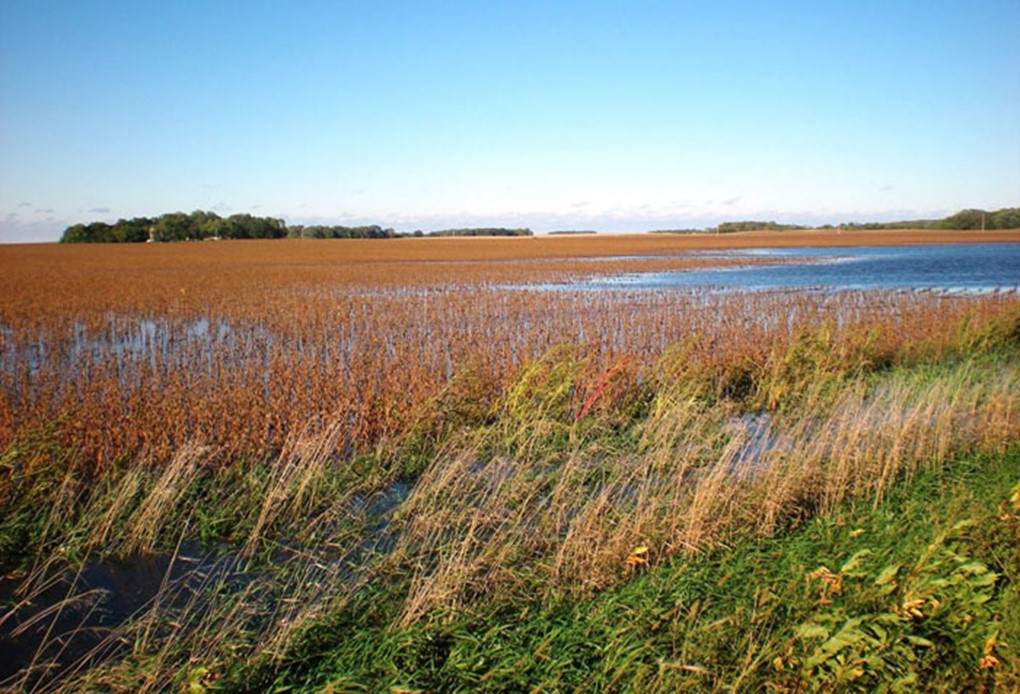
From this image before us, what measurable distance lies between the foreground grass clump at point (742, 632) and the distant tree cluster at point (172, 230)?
113 m

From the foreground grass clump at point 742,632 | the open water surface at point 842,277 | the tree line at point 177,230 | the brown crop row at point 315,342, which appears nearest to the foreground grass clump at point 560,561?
the foreground grass clump at point 742,632

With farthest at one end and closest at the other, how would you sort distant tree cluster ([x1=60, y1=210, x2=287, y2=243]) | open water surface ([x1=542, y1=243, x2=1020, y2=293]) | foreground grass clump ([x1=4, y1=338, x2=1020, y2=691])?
1. distant tree cluster ([x1=60, y1=210, x2=287, y2=243])
2. open water surface ([x1=542, y1=243, x2=1020, y2=293])
3. foreground grass clump ([x1=4, y1=338, x2=1020, y2=691])

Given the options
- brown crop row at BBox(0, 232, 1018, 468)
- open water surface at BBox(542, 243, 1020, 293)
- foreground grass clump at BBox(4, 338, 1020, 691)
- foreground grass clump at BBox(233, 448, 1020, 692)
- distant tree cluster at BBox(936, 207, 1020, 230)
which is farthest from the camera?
distant tree cluster at BBox(936, 207, 1020, 230)

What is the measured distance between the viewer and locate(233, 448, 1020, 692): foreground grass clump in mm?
4242

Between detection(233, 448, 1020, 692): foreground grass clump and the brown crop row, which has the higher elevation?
the brown crop row

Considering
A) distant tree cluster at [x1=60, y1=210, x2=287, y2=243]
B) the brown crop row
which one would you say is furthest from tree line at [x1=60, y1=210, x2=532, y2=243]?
the brown crop row

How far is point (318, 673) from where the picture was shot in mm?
4539

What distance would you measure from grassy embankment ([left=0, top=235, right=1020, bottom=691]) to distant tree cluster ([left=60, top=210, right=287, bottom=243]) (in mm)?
106786

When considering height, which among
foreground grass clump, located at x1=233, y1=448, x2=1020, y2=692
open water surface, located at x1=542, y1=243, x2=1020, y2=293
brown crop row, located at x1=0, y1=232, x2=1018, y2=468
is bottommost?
foreground grass clump, located at x1=233, y1=448, x2=1020, y2=692

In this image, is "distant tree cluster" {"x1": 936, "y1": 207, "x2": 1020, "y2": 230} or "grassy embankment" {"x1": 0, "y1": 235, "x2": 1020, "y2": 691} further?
"distant tree cluster" {"x1": 936, "y1": 207, "x2": 1020, "y2": 230}

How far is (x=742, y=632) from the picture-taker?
4.68 m

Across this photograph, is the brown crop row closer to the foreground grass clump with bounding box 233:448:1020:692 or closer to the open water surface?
the foreground grass clump with bounding box 233:448:1020:692

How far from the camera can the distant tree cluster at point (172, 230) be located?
346 ft

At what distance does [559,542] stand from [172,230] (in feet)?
375
